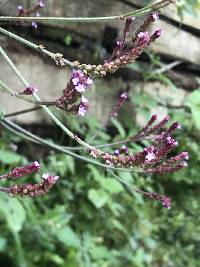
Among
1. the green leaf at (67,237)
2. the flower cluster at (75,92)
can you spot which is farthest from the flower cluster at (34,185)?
the green leaf at (67,237)

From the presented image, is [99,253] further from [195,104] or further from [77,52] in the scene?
[77,52]

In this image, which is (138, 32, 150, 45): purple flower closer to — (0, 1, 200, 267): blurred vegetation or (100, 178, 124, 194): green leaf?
(0, 1, 200, 267): blurred vegetation

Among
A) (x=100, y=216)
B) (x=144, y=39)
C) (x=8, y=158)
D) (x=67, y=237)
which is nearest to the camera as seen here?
(x=144, y=39)

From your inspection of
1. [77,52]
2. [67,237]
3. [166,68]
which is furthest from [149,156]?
[166,68]

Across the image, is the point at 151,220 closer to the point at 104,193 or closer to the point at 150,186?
the point at 150,186

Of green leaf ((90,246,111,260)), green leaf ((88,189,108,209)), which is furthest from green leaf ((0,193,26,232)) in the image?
green leaf ((90,246,111,260))
